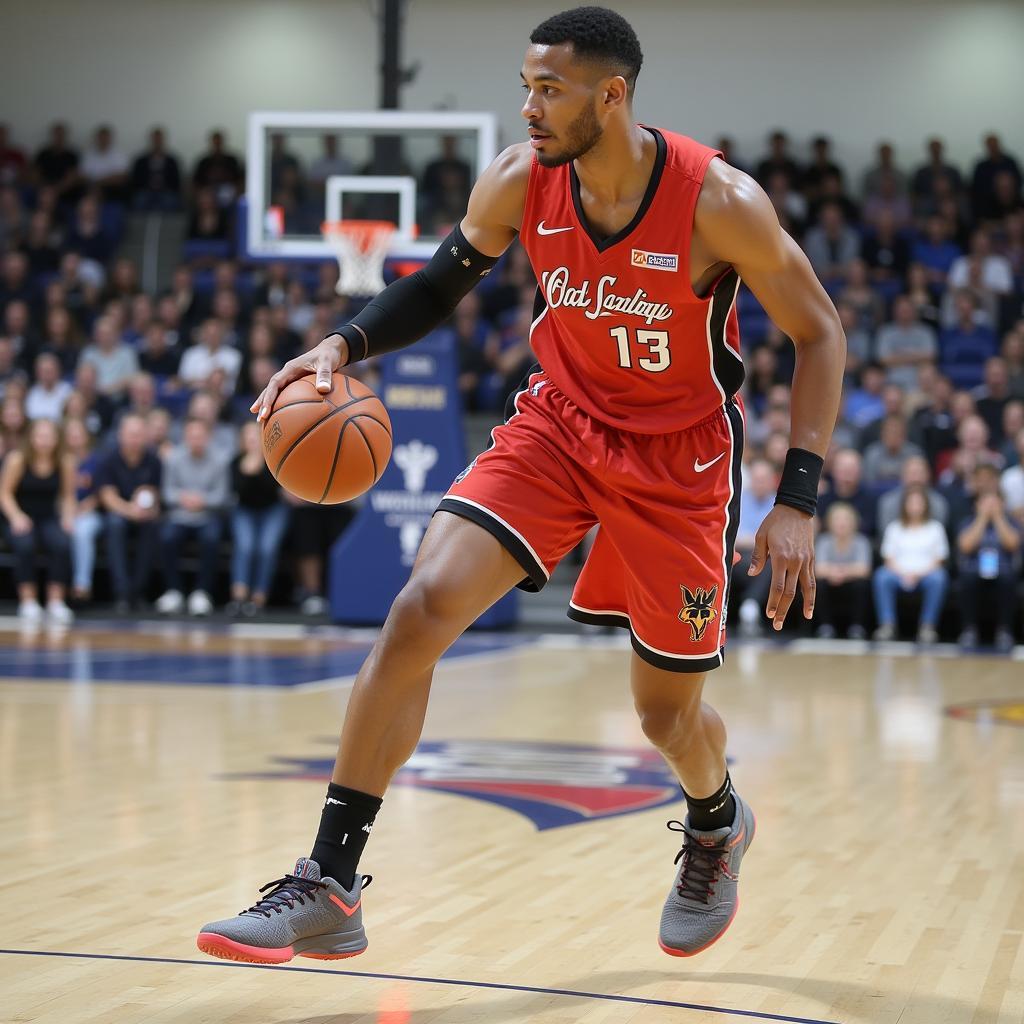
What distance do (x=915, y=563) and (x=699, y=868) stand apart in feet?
27.3

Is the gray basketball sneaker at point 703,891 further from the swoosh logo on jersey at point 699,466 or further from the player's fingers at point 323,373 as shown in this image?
the player's fingers at point 323,373

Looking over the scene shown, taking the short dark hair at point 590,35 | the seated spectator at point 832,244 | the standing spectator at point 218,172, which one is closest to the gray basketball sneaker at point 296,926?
the short dark hair at point 590,35

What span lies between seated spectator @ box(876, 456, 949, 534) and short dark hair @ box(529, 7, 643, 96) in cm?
874

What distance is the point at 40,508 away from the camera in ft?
41.9

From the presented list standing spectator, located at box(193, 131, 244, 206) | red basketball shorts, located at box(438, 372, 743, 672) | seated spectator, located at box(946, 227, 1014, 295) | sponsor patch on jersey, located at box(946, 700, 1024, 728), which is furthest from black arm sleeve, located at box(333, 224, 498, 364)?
standing spectator, located at box(193, 131, 244, 206)

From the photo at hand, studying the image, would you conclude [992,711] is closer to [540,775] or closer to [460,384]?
[540,775]

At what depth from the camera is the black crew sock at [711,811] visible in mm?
3598

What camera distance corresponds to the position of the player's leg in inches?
118

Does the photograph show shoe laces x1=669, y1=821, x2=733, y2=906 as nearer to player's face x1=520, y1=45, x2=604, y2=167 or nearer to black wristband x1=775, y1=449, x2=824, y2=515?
black wristband x1=775, y1=449, x2=824, y2=515

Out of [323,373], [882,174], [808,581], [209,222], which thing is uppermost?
[882,174]

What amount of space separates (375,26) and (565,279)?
1592 centimetres

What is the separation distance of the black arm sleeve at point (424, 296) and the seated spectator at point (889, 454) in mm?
9103

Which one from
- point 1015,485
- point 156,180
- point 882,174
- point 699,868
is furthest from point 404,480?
point 699,868

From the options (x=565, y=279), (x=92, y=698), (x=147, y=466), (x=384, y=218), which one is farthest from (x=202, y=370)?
(x=565, y=279)
